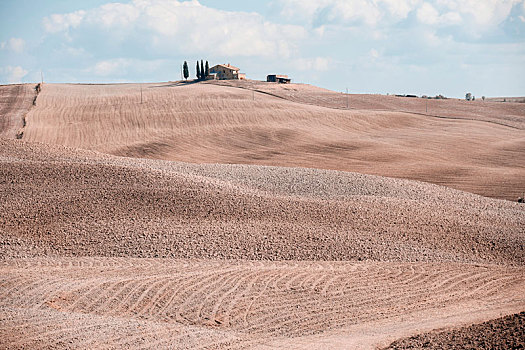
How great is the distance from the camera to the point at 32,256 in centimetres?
1705

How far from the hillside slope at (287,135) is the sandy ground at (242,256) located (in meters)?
2.31

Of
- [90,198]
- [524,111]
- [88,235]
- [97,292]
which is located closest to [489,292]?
[97,292]

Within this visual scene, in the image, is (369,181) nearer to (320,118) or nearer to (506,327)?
(506,327)

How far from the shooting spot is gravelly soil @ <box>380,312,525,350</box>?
940 centimetres

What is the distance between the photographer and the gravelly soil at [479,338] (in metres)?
9.40

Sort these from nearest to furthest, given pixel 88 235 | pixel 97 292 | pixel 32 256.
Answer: pixel 97 292 < pixel 32 256 < pixel 88 235

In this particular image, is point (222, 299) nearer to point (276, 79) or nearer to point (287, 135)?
point (287, 135)

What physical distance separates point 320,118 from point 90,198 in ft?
121

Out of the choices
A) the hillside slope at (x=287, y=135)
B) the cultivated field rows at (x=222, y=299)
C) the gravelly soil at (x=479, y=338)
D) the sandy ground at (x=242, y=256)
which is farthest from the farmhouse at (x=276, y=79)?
the gravelly soil at (x=479, y=338)

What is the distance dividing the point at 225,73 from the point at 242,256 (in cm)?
7581

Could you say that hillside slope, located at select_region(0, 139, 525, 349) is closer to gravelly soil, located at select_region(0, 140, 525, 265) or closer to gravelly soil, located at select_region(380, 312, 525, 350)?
gravelly soil, located at select_region(0, 140, 525, 265)

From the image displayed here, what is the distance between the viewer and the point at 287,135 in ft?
160

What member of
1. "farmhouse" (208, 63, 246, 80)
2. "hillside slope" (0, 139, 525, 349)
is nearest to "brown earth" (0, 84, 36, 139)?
"hillside slope" (0, 139, 525, 349)

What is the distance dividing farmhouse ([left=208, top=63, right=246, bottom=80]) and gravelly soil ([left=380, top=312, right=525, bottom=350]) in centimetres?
8066
